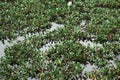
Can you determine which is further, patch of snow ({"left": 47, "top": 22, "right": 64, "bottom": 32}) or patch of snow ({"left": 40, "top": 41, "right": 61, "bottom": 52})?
patch of snow ({"left": 47, "top": 22, "right": 64, "bottom": 32})

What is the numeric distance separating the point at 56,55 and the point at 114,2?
948cm

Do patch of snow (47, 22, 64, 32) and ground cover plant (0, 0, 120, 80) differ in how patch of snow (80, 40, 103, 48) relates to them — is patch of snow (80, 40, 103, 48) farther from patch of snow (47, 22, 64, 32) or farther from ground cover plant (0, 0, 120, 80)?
patch of snow (47, 22, 64, 32)

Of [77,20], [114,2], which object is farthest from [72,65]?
[114,2]

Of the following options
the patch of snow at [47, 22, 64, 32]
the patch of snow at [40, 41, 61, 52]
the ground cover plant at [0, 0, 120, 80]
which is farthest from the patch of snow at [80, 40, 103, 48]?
the patch of snow at [47, 22, 64, 32]

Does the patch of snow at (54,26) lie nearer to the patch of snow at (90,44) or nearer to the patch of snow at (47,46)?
the patch of snow at (47,46)

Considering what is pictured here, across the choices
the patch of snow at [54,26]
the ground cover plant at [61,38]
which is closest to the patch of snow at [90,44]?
the ground cover plant at [61,38]

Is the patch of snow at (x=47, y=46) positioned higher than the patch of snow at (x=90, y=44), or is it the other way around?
the patch of snow at (x=47, y=46)

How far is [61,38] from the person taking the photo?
18.7 meters

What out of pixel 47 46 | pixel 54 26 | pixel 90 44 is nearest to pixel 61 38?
pixel 47 46

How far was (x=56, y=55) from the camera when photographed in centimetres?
1666

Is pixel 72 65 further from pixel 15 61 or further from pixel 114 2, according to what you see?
pixel 114 2

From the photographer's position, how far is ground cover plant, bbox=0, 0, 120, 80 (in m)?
15.1

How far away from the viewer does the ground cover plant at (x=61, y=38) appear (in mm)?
15133

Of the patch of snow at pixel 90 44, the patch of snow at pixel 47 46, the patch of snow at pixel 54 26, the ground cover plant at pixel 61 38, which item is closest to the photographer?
the ground cover plant at pixel 61 38
